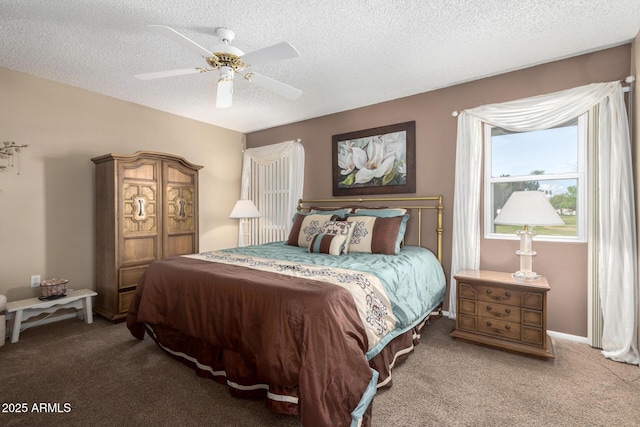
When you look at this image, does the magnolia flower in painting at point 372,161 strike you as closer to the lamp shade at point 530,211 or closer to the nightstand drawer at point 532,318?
the lamp shade at point 530,211

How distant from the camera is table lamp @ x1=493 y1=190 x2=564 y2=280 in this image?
7.82 feet

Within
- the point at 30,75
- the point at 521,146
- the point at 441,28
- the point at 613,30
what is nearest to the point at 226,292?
the point at 441,28

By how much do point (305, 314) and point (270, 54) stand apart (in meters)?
1.72

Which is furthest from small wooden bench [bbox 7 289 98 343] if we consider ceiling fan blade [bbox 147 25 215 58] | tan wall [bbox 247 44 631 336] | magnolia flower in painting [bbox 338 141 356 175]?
magnolia flower in painting [bbox 338 141 356 175]

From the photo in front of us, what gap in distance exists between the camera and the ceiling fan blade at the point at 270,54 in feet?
6.57

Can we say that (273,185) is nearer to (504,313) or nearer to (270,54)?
(270,54)

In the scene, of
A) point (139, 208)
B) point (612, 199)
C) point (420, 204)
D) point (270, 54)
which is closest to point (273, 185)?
point (139, 208)

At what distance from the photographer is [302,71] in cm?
307

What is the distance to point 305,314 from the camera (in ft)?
5.24

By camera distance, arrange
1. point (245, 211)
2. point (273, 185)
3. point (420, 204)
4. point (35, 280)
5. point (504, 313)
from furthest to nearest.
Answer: point (273, 185)
point (245, 211)
point (420, 204)
point (35, 280)
point (504, 313)

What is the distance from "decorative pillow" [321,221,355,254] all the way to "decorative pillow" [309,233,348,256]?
0.11 ft

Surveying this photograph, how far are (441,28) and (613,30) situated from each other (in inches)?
53.3

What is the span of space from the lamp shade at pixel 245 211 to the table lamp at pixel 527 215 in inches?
133

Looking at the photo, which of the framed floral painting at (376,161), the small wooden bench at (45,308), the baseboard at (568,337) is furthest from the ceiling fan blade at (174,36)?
the baseboard at (568,337)
